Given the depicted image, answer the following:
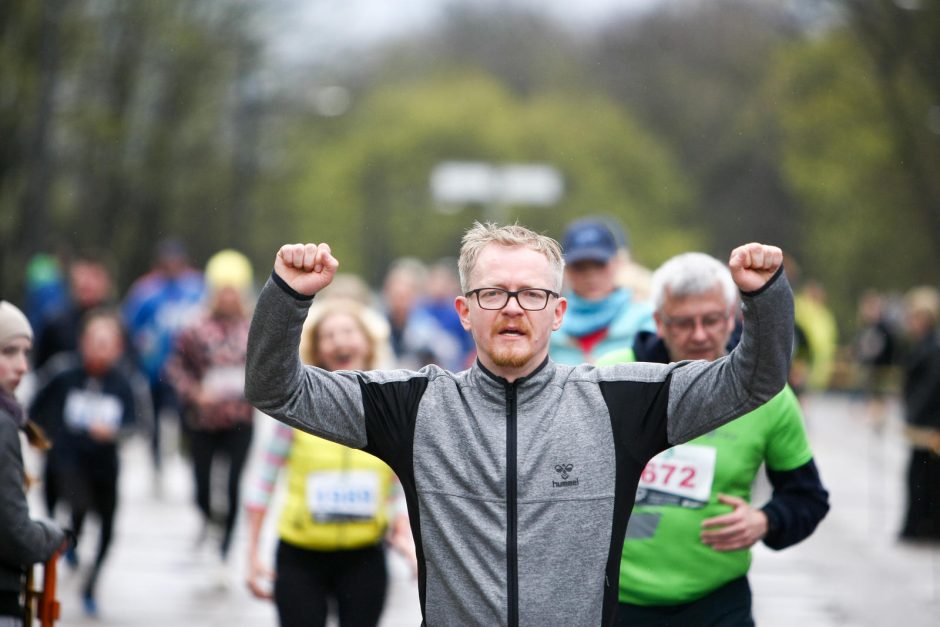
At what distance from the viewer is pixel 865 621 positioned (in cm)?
977

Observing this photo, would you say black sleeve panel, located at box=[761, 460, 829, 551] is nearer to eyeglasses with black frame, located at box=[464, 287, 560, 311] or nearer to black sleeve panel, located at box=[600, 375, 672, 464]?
black sleeve panel, located at box=[600, 375, 672, 464]

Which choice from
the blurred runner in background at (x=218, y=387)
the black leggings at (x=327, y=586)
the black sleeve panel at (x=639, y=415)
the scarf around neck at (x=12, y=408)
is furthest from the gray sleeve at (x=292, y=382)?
the blurred runner in background at (x=218, y=387)

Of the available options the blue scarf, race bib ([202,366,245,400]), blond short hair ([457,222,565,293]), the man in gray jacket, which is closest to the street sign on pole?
race bib ([202,366,245,400])

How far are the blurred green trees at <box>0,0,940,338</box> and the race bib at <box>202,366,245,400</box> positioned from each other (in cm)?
1006

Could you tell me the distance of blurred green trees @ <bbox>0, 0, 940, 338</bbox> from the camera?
26.7 m

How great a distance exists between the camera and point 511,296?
3.79 m

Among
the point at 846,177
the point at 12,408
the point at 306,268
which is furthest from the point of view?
the point at 846,177

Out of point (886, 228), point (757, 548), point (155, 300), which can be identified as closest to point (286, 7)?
point (886, 228)

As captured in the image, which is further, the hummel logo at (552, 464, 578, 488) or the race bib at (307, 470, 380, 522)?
the race bib at (307, 470, 380, 522)

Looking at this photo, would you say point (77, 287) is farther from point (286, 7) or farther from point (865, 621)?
point (286, 7)

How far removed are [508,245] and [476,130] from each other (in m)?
57.8

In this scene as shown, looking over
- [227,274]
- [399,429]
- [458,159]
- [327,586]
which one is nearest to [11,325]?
[327,586]

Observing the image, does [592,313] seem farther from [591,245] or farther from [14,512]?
[14,512]

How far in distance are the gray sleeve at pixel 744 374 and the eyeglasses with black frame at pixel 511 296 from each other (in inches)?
14.8
